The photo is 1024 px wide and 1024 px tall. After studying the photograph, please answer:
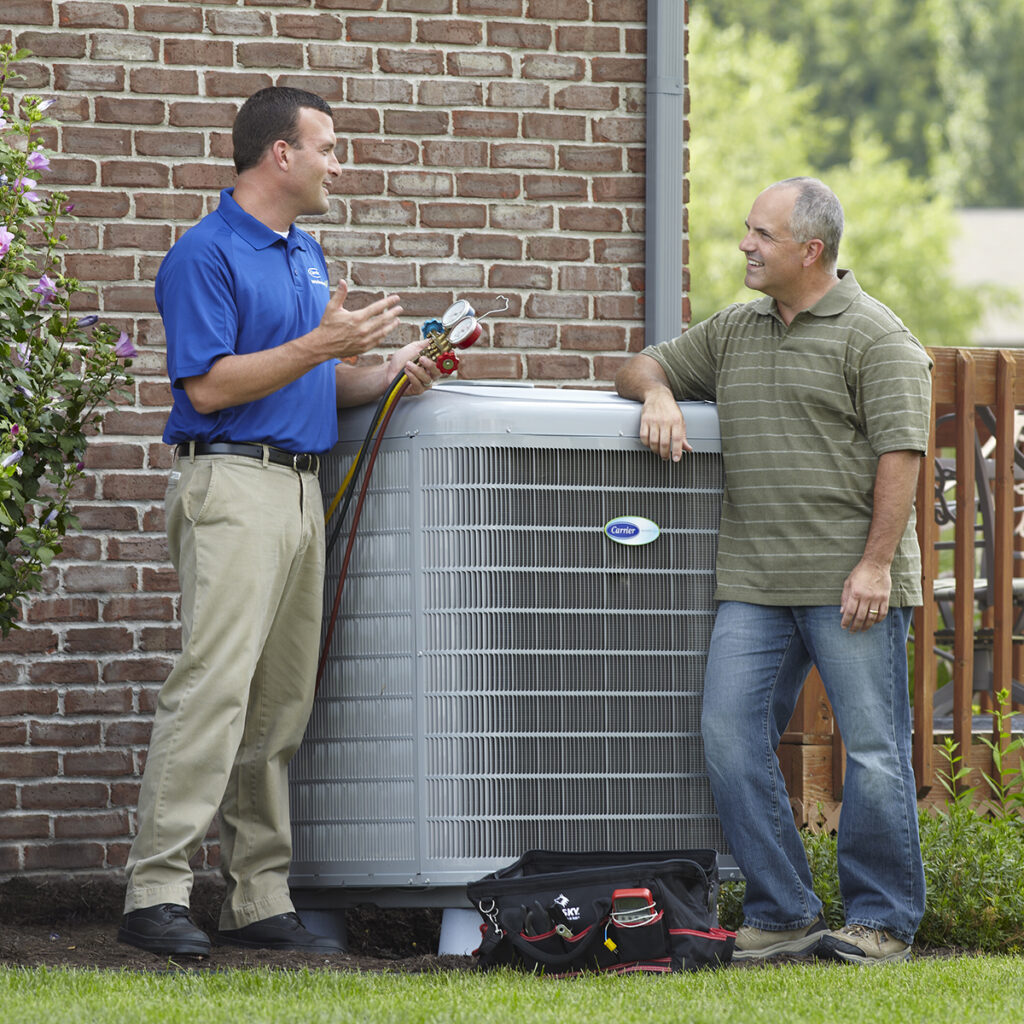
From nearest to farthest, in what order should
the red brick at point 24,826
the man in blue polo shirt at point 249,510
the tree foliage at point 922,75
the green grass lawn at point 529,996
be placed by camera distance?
the green grass lawn at point 529,996 < the man in blue polo shirt at point 249,510 < the red brick at point 24,826 < the tree foliage at point 922,75

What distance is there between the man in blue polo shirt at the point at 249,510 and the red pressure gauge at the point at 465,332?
0.10 m

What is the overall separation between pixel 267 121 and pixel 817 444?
1.60 meters

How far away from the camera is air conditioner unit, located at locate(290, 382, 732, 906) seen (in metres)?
3.79

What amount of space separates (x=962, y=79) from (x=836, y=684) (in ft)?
140

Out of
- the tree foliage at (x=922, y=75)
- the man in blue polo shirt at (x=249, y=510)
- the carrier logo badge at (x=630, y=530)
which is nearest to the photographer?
the man in blue polo shirt at (x=249, y=510)

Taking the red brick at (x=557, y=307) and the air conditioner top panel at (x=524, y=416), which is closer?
the air conditioner top panel at (x=524, y=416)

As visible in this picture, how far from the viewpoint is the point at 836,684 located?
3.78 metres

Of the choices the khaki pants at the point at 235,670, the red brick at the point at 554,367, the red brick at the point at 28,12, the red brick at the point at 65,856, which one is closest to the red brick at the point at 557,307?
the red brick at the point at 554,367

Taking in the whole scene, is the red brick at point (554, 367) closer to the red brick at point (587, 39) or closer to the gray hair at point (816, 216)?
the red brick at point (587, 39)

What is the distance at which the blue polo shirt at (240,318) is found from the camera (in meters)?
3.65

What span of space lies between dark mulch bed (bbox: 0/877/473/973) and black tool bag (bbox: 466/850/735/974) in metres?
0.25

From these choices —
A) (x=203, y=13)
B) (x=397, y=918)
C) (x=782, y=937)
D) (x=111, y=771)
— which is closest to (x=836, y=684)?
(x=782, y=937)

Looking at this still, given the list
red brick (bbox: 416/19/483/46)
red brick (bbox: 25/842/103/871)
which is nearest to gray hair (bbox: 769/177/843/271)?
red brick (bbox: 416/19/483/46)

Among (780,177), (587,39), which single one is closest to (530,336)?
(587,39)
